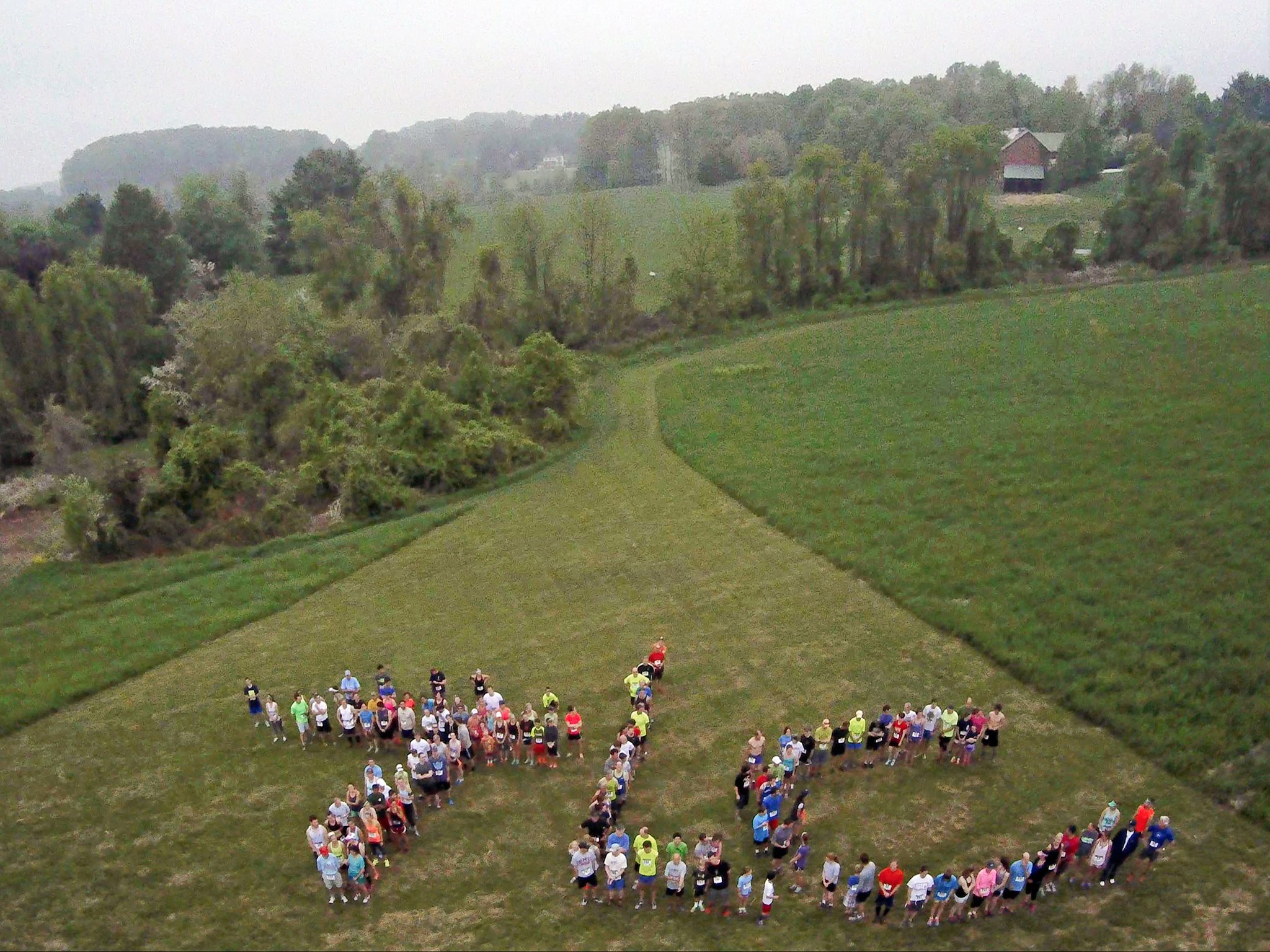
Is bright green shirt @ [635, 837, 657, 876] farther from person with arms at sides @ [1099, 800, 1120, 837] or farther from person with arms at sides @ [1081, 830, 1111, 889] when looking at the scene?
person with arms at sides @ [1099, 800, 1120, 837]

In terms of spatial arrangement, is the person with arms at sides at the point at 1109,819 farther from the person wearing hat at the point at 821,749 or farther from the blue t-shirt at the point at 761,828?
the blue t-shirt at the point at 761,828

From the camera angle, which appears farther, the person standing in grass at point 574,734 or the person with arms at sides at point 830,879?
the person standing in grass at point 574,734

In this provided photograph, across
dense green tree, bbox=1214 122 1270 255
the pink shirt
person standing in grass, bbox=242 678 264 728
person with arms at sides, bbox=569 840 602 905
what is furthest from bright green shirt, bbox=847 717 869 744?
dense green tree, bbox=1214 122 1270 255

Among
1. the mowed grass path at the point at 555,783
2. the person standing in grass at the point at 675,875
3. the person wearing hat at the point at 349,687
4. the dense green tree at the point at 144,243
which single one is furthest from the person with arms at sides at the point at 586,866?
the dense green tree at the point at 144,243

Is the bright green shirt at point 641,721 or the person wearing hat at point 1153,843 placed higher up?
the bright green shirt at point 641,721

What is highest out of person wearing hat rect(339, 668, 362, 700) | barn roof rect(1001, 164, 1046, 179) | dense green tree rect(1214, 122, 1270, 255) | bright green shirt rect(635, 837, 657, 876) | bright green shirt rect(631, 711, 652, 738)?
barn roof rect(1001, 164, 1046, 179)

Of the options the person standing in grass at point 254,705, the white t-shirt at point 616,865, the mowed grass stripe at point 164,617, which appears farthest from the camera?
the mowed grass stripe at point 164,617

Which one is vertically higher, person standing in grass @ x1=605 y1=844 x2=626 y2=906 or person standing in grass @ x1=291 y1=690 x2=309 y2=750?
person standing in grass @ x1=291 y1=690 x2=309 y2=750

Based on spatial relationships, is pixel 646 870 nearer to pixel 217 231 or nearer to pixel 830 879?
pixel 830 879
